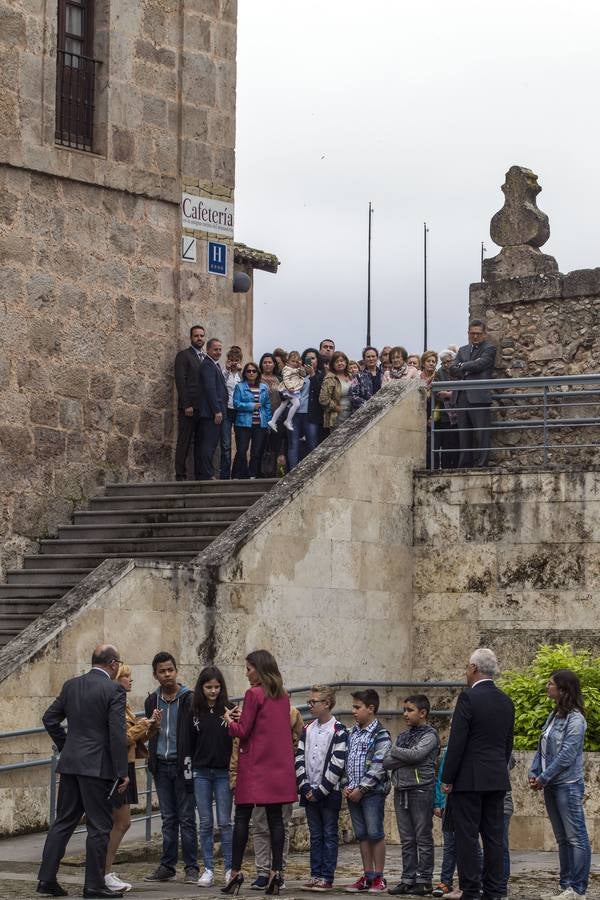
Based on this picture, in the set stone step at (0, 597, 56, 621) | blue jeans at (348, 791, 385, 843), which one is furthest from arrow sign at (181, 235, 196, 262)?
blue jeans at (348, 791, 385, 843)

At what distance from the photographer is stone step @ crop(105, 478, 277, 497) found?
67.3ft

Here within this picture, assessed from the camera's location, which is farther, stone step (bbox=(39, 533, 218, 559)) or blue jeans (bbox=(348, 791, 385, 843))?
stone step (bbox=(39, 533, 218, 559))

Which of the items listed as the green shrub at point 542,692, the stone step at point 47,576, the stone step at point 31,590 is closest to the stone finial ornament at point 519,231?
the green shrub at point 542,692

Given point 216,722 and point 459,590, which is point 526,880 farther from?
point 459,590

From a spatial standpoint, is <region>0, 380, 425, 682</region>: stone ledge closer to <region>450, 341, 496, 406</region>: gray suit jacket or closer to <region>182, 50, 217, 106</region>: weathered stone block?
<region>450, 341, 496, 406</region>: gray suit jacket

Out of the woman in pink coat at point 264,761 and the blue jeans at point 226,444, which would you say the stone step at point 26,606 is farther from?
the woman in pink coat at point 264,761

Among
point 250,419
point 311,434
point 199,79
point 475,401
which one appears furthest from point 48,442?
point 199,79

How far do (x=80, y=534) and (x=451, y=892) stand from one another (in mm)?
8231

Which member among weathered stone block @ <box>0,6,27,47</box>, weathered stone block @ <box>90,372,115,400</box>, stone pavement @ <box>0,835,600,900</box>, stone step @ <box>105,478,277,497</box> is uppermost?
weathered stone block @ <box>0,6,27,47</box>

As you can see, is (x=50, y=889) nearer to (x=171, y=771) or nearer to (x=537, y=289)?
(x=171, y=771)

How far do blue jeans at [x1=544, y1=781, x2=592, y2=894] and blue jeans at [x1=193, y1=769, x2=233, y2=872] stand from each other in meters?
2.25

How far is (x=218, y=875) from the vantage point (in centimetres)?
1458

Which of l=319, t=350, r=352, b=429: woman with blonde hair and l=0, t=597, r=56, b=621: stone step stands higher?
l=319, t=350, r=352, b=429: woman with blonde hair

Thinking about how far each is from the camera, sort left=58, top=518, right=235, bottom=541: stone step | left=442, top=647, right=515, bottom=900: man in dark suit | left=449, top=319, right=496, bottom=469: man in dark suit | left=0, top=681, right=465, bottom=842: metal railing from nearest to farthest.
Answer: left=442, top=647, right=515, bottom=900: man in dark suit → left=0, top=681, right=465, bottom=842: metal railing → left=58, top=518, right=235, bottom=541: stone step → left=449, top=319, right=496, bottom=469: man in dark suit
